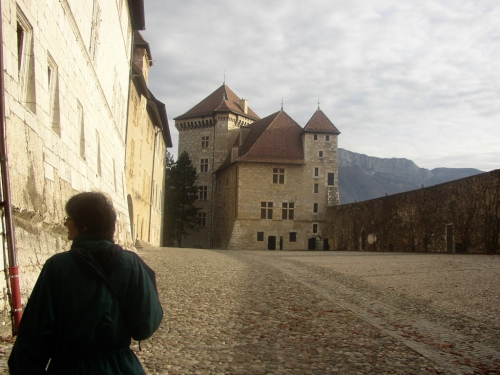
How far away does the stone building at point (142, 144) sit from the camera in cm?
2466

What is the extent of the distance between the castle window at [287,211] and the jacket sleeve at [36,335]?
4510 centimetres

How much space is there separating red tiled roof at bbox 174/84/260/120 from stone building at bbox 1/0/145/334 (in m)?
42.5

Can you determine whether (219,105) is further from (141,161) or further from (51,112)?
(51,112)

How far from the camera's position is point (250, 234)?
4644 cm

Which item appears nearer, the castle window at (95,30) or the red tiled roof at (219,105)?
the castle window at (95,30)

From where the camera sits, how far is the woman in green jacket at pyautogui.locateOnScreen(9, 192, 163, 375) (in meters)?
2.28

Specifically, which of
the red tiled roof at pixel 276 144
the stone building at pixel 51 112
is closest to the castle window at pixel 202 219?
the red tiled roof at pixel 276 144

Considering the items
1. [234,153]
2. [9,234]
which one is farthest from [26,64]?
[234,153]

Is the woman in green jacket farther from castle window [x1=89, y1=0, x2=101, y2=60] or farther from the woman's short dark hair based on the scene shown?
castle window [x1=89, y1=0, x2=101, y2=60]

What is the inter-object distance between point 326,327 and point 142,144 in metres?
23.5

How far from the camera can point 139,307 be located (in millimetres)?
2430

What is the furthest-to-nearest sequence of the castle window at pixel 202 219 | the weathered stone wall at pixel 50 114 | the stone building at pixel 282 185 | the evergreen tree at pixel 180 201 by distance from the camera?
1. the castle window at pixel 202 219
2. the evergreen tree at pixel 180 201
3. the stone building at pixel 282 185
4. the weathered stone wall at pixel 50 114

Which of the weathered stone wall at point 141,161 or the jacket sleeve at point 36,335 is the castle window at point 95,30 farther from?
the jacket sleeve at point 36,335

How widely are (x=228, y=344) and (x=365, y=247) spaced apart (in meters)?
29.9
